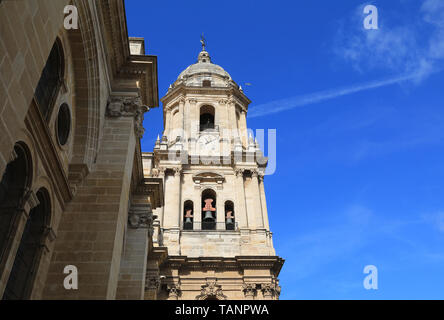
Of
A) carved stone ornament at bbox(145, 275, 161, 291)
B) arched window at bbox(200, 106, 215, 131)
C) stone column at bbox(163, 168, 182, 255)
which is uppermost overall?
arched window at bbox(200, 106, 215, 131)

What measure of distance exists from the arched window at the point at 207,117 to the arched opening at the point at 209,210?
702cm

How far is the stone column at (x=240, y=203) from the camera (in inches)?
1072

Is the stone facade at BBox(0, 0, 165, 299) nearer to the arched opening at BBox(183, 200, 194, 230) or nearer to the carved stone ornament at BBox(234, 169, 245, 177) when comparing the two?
the arched opening at BBox(183, 200, 194, 230)

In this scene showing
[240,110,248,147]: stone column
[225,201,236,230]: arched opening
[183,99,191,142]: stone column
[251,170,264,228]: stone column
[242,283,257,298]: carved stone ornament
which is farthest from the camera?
[240,110,248,147]: stone column

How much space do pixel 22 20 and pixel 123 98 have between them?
7235 millimetres

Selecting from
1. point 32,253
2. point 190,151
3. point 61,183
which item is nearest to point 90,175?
point 61,183

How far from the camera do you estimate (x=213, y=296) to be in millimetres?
24156

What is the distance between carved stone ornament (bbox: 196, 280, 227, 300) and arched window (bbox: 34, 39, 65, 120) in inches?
690

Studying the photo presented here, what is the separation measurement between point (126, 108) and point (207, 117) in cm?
2445

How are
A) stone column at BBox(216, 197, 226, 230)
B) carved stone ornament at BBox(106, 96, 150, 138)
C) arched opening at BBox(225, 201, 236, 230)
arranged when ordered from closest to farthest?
carved stone ornament at BBox(106, 96, 150, 138) → stone column at BBox(216, 197, 226, 230) → arched opening at BBox(225, 201, 236, 230)

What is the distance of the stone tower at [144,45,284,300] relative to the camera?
2459 cm

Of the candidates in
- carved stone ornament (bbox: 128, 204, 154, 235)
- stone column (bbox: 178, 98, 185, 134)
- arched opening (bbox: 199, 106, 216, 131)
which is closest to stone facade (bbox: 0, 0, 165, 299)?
carved stone ornament (bbox: 128, 204, 154, 235)

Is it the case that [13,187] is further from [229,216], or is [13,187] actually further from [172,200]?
[229,216]

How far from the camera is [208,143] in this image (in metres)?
32.2
